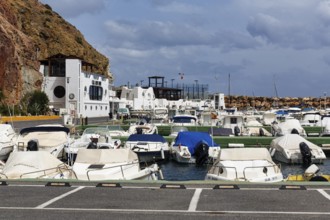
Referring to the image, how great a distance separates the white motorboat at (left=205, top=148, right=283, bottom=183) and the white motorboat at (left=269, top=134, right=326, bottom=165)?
11094mm

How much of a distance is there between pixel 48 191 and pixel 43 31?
101 meters

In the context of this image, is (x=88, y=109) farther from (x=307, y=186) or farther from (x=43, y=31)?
(x=307, y=186)

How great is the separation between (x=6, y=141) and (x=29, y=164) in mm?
A: 13464

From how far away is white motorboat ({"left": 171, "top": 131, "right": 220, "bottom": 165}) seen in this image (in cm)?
3334

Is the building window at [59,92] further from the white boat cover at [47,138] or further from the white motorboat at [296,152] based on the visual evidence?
the white motorboat at [296,152]

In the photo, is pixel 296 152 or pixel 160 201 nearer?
pixel 160 201

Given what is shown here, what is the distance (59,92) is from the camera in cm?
8438

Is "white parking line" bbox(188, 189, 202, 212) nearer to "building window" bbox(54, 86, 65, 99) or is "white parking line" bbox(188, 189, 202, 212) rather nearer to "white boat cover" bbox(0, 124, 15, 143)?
"white boat cover" bbox(0, 124, 15, 143)

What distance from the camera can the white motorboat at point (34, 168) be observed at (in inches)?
817

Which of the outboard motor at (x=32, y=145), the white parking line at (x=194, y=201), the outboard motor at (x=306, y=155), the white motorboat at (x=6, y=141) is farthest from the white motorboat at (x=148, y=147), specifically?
the white parking line at (x=194, y=201)

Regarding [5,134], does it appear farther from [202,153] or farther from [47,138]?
[202,153]

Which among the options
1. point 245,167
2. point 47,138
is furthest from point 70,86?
point 245,167

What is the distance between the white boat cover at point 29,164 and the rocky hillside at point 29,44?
161ft

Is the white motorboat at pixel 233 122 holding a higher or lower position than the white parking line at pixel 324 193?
higher
